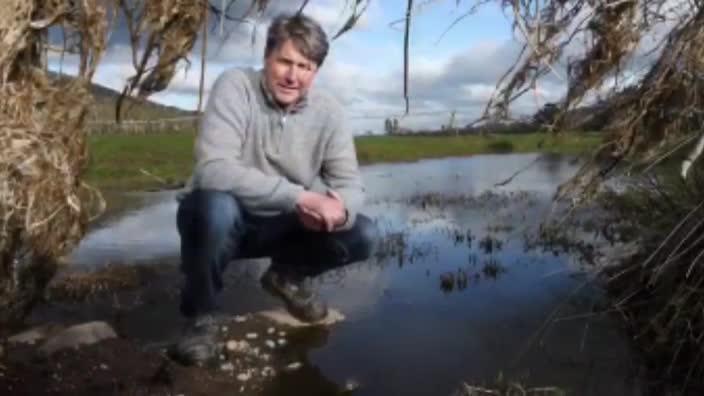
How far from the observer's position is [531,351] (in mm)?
4535

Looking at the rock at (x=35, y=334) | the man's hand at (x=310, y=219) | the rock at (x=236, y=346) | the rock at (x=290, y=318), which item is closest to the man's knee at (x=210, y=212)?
the man's hand at (x=310, y=219)

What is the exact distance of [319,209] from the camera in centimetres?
452

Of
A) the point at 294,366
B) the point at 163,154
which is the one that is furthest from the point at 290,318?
the point at 163,154

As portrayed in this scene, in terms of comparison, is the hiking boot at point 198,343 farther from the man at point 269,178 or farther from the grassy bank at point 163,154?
the grassy bank at point 163,154

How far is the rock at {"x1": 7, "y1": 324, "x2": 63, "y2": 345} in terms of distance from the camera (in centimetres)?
451

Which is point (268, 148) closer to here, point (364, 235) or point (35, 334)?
point (364, 235)

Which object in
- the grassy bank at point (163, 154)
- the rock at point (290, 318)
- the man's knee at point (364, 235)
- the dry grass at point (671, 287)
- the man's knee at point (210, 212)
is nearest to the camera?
the dry grass at point (671, 287)

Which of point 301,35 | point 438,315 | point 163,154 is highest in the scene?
point 301,35

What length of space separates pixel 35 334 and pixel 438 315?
8.04ft

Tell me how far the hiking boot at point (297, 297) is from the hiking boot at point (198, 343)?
0.71 metres

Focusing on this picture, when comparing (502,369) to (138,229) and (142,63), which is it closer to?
(142,63)

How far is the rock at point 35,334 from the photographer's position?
14.8 feet

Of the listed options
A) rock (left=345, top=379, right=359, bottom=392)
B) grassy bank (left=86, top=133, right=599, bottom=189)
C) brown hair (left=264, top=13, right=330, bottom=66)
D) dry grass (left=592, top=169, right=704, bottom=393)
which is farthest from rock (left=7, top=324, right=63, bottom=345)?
grassy bank (left=86, top=133, right=599, bottom=189)

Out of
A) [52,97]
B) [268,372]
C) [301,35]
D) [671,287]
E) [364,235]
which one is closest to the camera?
[52,97]
